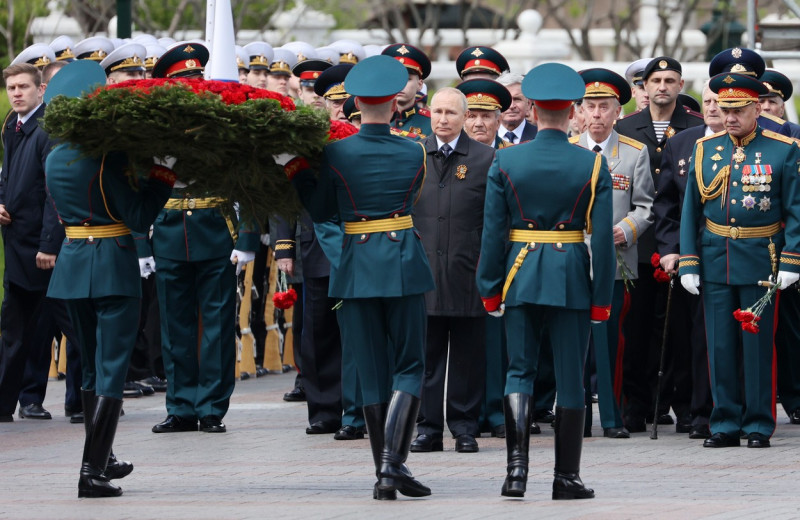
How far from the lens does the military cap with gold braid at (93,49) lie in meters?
15.1

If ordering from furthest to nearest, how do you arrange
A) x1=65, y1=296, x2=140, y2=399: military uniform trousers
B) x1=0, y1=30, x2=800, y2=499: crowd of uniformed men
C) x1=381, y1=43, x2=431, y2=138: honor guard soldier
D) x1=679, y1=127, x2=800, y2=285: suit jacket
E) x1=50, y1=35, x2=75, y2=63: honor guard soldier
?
1. x1=50, y1=35, x2=75, y2=63: honor guard soldier
2. x1=381, y1=43, x2=431, y2=138: honor guard soldier
3. x1=679, y1=127, x2=800, y2=285: suit jacket
4. x1=65, y1=296, x2=140, y2=399: military uniform trousers
5. x1=0, y1=30, x2=800, y2=499: crowd of uniformed men

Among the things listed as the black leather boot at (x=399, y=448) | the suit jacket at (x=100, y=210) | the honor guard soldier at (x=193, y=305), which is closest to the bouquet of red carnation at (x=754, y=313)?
the black leather boot at (x=399, y=448)

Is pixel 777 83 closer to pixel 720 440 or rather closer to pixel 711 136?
pixel 711 136

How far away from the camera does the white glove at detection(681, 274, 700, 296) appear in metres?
Answer: 11.1

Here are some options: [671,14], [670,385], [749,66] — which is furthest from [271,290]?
[671,14]

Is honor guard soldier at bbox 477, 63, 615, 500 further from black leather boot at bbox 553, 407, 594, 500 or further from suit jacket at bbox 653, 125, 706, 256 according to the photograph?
suit jacket at bbox 653, 125, 706, 256

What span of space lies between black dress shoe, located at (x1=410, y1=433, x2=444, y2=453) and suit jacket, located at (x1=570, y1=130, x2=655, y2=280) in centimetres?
180

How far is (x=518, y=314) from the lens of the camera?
9.21 m

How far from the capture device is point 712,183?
11.1 metres

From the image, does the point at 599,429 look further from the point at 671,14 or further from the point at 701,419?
the point at 671,14

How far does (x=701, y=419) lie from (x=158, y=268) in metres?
3.74

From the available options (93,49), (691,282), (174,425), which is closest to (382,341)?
(691,282)

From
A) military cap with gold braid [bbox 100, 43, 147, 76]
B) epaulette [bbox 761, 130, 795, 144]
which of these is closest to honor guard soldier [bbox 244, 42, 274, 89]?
military cap with gold braid [bbox 100, 43, 147, 76]

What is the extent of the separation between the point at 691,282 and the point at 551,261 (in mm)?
2250
